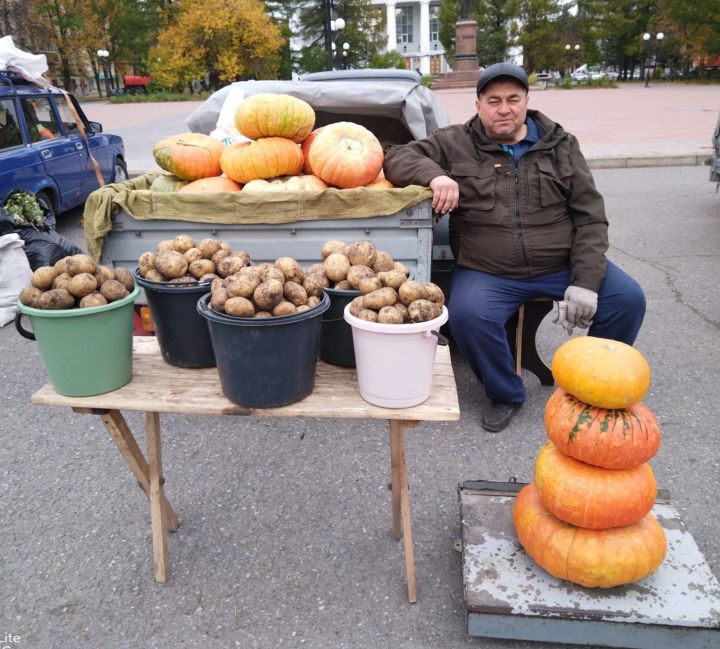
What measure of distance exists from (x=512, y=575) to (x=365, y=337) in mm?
1030

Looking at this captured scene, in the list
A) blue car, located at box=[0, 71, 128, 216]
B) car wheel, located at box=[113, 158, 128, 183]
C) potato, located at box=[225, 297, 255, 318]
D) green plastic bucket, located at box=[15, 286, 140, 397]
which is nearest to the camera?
potato, located at box=[225, 297, 255, 318]

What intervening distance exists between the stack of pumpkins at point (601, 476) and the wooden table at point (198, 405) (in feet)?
1.42

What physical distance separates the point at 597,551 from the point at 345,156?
98.0 inches

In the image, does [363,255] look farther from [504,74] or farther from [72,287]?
[504,74]

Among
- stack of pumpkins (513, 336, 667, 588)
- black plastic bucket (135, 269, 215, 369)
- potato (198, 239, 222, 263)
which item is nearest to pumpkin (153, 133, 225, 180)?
potato (198, 239, 222, 263)

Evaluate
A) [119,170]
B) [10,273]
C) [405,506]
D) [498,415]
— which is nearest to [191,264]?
[405,506]

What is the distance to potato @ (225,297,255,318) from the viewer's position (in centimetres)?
176

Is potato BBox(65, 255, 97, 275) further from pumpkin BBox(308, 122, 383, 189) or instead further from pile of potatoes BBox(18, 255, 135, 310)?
pumpkin BBox(308, 122, 383, 189)

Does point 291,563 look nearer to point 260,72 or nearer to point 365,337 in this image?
point 365,337

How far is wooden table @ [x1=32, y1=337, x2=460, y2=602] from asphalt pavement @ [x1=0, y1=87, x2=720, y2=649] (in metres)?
0.18

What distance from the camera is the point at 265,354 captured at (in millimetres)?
1797

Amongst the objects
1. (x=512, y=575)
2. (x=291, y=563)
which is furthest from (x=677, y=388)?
(x=291, y=563)

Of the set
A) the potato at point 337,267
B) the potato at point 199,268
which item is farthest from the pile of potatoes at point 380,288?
the potato at point 199,268

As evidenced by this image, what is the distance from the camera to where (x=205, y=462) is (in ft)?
10.2
